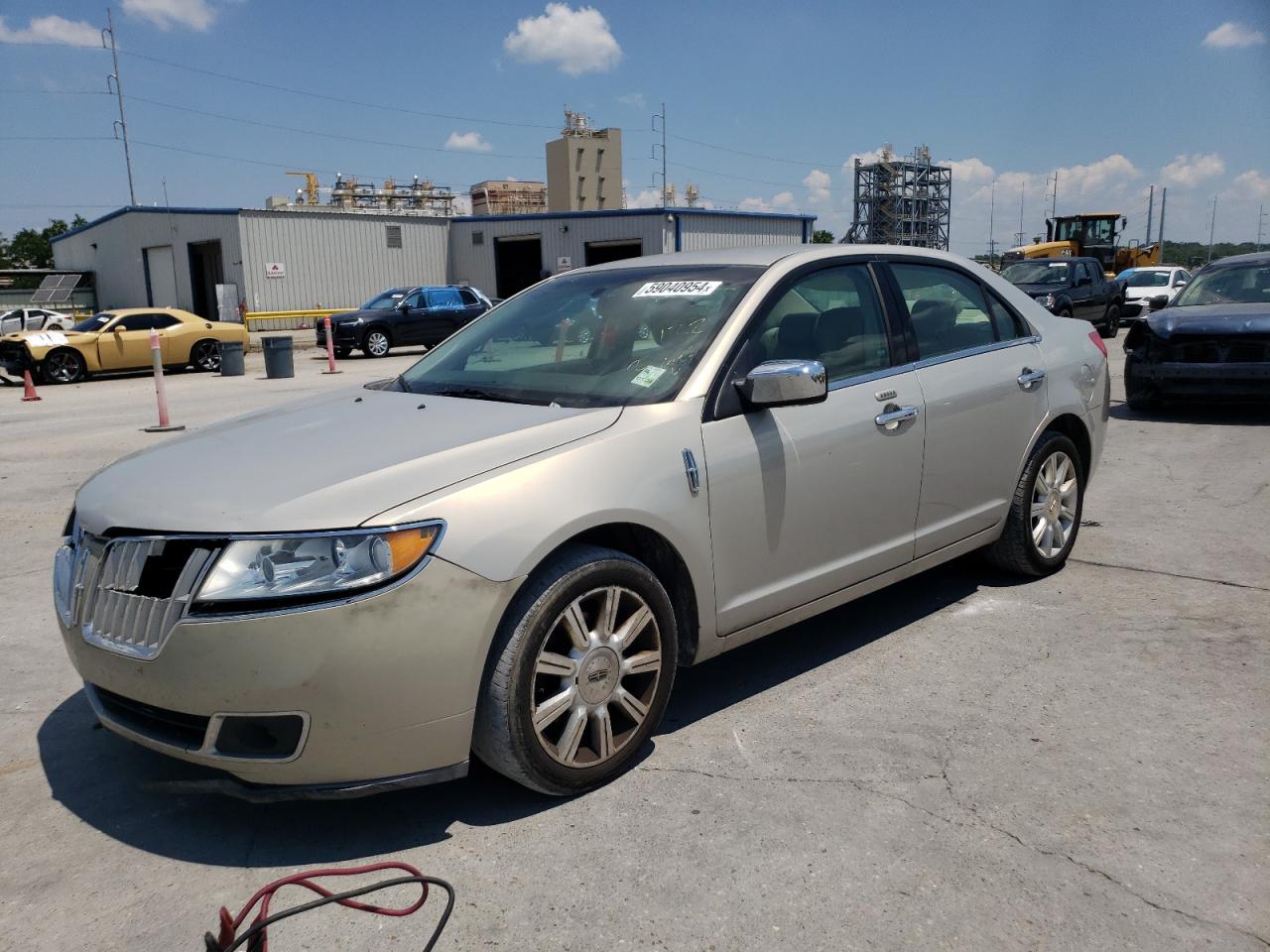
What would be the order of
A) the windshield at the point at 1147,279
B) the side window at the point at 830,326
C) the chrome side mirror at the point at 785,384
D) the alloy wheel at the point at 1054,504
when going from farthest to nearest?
the windshield at the point at 1147,279 < the alloy wheel at the point at 1054,504 < the side window at the point at 830,326 < the chrome side mirror at the point at 785,384

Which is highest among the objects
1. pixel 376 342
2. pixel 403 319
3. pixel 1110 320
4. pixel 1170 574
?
pixel 403 319

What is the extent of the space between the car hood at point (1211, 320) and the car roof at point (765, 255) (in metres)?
6.67

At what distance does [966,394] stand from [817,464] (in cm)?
112

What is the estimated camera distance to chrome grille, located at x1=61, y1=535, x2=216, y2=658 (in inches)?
106

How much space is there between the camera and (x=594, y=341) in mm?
3947

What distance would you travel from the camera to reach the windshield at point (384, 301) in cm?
2492

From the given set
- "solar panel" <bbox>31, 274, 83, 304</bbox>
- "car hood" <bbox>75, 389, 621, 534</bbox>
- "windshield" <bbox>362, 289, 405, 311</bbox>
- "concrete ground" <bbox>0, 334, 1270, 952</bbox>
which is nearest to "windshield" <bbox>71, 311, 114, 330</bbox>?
"windshield" <bbox>362, 289, 405, 311</bbox>

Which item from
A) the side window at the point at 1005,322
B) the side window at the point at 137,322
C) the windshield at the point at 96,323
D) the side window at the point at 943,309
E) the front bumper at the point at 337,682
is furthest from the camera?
the side window at the point at 137,322

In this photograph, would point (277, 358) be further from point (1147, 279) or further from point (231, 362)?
point (1147, 279)

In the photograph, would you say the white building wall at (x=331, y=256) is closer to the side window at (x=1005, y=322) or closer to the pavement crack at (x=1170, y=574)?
the side window at (x=1005, y=322)

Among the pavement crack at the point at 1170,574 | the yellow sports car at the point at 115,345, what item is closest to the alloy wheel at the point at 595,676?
the pavement crack at the point at 1170,574

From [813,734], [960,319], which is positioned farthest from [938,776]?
[960,319]

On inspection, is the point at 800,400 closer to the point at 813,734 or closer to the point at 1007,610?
the point at 813,734

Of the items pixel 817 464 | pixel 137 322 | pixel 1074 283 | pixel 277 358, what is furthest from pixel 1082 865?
pixel 137 322
